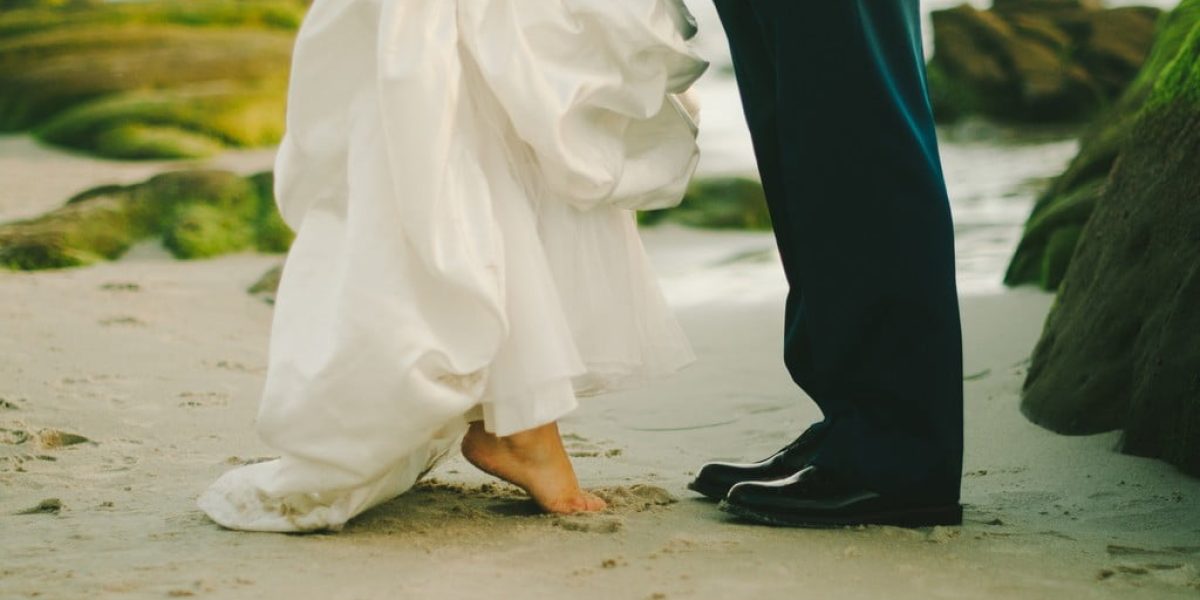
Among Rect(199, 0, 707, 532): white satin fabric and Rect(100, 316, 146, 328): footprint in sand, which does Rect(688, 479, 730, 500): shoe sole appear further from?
Rect(100, 316, 146, 328): footprint in sand

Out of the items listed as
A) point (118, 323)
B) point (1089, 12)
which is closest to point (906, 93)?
point (118, 323)

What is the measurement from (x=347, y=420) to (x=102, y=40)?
10.1 meters

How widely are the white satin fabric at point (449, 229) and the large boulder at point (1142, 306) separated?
1.12 m

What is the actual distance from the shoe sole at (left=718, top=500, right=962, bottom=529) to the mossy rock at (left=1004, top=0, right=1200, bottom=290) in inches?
95.2

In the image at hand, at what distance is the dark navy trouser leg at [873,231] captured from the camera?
266cm

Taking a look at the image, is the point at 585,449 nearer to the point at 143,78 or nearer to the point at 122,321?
the point at 122,321

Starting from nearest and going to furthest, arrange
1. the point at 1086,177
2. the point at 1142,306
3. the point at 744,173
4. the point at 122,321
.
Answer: the point at 1142,306, the point at 122,321, the point at 1086,177, the point at 744,173

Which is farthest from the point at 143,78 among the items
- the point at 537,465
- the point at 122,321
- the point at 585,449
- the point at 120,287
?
the point at 537,465

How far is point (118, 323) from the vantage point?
4770 mm

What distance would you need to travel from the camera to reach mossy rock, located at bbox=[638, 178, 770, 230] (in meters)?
8.12

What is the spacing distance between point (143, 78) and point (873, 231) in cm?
955

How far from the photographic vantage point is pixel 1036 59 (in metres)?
17.8

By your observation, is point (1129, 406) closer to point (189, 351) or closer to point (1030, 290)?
point (1030, 290)

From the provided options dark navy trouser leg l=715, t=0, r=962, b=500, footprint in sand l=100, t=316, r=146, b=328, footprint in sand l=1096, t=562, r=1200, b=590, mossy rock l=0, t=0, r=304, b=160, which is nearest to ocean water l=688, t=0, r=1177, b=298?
dark navy trouser leg l=715, t=0, r=962, b=500
